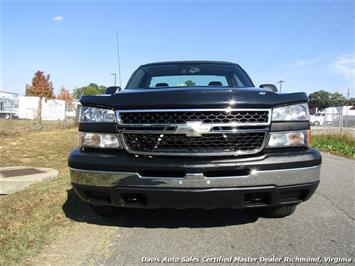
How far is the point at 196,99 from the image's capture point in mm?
3477

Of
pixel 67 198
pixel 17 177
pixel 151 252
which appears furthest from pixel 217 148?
pixel 17 177

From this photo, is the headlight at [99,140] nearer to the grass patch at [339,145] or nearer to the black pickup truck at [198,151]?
the black pickup truck at [198,151]

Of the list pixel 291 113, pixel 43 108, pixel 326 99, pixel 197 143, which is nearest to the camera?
pixel 197 143

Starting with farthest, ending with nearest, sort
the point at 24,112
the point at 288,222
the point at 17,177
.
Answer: the point at 24,112 → the point at 17,177 → the point at 288,222

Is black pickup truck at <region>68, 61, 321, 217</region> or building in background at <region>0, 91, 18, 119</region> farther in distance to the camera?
building in background at <region>0, 91, 18, 119</region>

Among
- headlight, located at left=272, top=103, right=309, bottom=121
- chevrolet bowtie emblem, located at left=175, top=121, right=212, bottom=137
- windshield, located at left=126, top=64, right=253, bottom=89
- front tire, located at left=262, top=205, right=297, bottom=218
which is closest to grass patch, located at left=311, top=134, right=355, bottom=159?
windshield, located at left=126, top=64, right=253, bottom=89

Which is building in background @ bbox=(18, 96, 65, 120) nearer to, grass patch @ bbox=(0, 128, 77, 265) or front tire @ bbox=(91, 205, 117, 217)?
grass patch @ bbox=(0, 128, 77, 265)

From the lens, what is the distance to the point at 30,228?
13.1ft

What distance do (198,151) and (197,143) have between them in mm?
70

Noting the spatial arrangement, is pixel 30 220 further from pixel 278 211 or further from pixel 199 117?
pixel 278 211

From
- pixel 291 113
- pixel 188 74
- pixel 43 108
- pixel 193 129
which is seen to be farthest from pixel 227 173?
pixel 43 108

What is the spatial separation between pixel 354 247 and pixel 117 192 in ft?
6.81

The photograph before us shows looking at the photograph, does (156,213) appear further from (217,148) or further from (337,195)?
(337,195)

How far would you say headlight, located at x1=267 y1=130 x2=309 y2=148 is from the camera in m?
3.53
